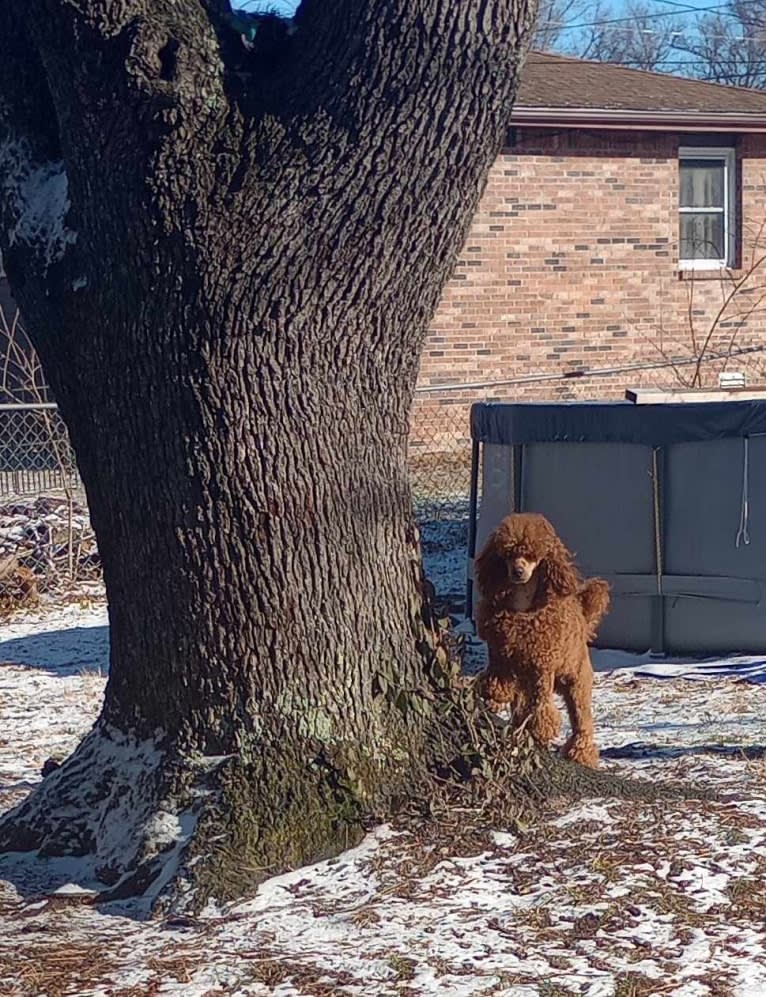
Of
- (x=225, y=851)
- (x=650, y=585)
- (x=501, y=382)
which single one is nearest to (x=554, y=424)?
(x=650, y=585)

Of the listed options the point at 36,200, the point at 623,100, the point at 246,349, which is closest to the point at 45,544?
the point at 36,200

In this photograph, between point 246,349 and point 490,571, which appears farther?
point 490,571

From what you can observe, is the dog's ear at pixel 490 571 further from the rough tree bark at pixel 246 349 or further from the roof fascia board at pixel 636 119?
the roof fascia board at pixel 636 119

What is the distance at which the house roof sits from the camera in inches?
693

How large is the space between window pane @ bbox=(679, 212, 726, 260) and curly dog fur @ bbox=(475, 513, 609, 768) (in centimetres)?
1382

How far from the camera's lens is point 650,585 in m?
8.37

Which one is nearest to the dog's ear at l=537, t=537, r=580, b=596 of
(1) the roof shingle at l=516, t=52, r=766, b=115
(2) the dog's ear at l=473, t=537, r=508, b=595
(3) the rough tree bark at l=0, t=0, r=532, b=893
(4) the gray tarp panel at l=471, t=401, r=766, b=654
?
(2) the dog's ear at l=473, t=537, r=508, b=595

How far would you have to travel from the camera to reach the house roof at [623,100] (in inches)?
693

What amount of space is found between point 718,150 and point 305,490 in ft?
51.6

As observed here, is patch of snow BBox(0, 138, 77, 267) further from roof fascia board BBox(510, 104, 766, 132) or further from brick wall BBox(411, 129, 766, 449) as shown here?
roof fascia board BBox(510, 104, 766, 132)

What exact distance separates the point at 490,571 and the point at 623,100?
13660 millimetres

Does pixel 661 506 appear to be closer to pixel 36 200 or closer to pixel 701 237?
pixel 36 200

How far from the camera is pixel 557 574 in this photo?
Answer: 5.86 meters

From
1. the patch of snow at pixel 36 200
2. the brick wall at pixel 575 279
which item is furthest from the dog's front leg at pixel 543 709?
the brick wall at pixel 575 279
